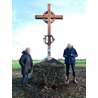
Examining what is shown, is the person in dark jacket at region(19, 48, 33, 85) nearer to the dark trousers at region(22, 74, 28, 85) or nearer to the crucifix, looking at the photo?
the dark trousers at region(22, 74, 28, 85)

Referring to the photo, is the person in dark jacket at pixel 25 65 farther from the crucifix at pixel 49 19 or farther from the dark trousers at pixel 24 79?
the crucifix at pixel 49 19

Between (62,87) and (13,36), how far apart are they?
0.54 meters

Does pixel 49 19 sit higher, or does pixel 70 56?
pixel 49 19

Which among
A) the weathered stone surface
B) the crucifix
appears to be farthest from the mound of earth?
the crucifix

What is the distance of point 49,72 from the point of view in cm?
263

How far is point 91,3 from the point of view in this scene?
8.50ft

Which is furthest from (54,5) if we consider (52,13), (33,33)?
(33,33)

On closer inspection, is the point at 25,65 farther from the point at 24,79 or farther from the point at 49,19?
the point at 49,19

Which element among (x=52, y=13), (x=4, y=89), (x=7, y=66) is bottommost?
(x=4, y=89)

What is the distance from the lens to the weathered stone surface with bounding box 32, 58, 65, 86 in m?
2.62

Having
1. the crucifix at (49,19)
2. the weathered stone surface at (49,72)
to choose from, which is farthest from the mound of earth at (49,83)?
the crucifix at (49,19)

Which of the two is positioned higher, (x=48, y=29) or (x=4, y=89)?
(x=48, y=29)

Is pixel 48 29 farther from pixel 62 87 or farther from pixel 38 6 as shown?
pixel 62 87

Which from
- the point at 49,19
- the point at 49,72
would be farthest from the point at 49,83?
the point at 49,19
